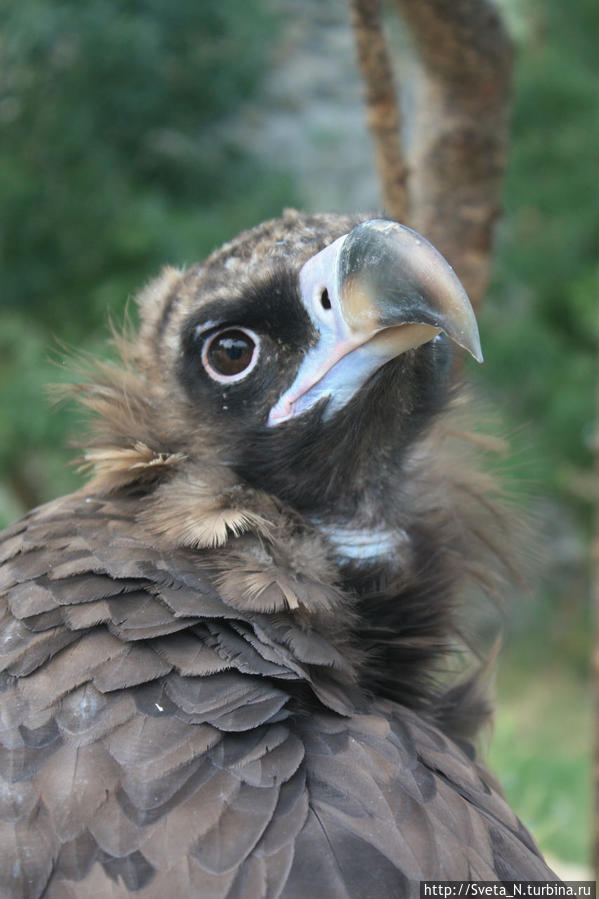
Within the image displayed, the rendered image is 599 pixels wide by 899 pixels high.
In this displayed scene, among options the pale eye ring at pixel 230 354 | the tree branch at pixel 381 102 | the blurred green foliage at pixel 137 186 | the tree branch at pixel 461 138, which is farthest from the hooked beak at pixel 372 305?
the blurred green foliage at pixel 137 186

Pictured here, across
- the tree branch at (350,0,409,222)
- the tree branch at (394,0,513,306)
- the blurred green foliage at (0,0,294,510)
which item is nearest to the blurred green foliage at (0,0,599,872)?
the blurred green foliage at (0,0,294,510)

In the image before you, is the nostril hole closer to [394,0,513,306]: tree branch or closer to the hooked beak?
the hooked beak

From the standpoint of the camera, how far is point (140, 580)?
2.05 metres

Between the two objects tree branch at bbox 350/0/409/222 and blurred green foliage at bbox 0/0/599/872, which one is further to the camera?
blurred green foliage at bbox 0/0/599/872

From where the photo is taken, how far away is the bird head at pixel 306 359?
2016 mm

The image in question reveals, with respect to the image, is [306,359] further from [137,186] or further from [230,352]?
[137,186]

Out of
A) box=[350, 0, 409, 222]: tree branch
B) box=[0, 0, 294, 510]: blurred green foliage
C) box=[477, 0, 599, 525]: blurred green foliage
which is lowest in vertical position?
box=[477, 0, 599, 525]: blurred green foliage

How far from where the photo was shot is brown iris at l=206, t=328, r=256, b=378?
2297 millimetres

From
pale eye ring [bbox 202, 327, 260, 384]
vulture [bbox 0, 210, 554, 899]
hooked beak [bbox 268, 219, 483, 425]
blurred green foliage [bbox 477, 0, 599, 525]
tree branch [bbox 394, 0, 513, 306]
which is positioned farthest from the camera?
blurred green foliage [bbox 477, 0, 599, 525]

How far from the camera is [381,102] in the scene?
3043 millimetres

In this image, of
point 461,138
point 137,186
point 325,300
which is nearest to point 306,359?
point 325,300

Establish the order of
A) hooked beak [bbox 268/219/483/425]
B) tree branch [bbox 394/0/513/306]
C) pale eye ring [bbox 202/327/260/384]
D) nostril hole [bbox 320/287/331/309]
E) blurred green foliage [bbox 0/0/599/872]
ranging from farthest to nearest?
1. blurred green foliage [bbox 0/0/599/872]
2. tree branch [bbox 394/0/513/306]
3. pale eye ring [bbox 202/327/260/384]
4. nostril hole [bbox 320/287/331/309]
5. hooked beak [bbox 268/219/483/425]

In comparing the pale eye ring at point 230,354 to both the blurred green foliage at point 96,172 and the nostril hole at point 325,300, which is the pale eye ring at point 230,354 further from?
the blurred green foliage at point 96,172

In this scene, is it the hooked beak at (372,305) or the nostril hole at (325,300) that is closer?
the hooked beak at (372,305)
